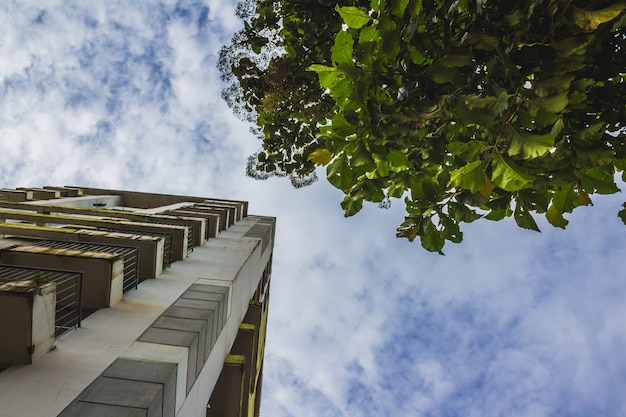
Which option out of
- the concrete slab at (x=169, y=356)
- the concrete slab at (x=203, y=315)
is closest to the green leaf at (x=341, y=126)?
the concrete slab at (x=169, y=356)

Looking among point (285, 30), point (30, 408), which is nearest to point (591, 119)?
point (285, 30)

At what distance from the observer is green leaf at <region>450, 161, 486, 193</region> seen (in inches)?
150

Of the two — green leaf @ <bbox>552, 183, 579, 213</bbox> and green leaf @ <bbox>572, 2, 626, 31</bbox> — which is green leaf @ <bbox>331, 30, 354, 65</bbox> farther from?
green leaf @ <bbox>552, 183, 579, 213</bbox>

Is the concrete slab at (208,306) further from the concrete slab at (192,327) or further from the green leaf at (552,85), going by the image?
the green leaf at (552,85)

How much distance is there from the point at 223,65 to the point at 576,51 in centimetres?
804

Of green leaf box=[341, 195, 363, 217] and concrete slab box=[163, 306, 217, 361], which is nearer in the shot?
green leaf box=[341, 195, 363, 217]

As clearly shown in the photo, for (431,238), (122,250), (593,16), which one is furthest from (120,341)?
(593,16)

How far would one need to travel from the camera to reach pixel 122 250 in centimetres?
1006

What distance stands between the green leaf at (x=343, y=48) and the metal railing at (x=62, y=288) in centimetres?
593

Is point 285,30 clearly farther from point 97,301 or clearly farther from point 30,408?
point 30,408

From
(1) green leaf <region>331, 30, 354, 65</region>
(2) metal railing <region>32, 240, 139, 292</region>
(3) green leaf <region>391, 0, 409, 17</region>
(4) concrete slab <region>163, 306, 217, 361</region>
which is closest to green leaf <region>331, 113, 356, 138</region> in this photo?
(1) green leaf <region>331, 30, 354, 65</region>

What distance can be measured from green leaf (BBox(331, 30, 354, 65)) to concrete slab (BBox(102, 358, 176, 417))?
5.36 meters

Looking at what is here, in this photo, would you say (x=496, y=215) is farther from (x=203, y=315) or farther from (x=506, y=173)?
(x=203, y=315)

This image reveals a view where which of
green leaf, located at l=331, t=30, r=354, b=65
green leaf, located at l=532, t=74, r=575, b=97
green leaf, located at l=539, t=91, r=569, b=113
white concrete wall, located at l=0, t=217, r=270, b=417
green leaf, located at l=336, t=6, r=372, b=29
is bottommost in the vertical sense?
white concrete wall, located at l=0, t=217, r=270, b=417
